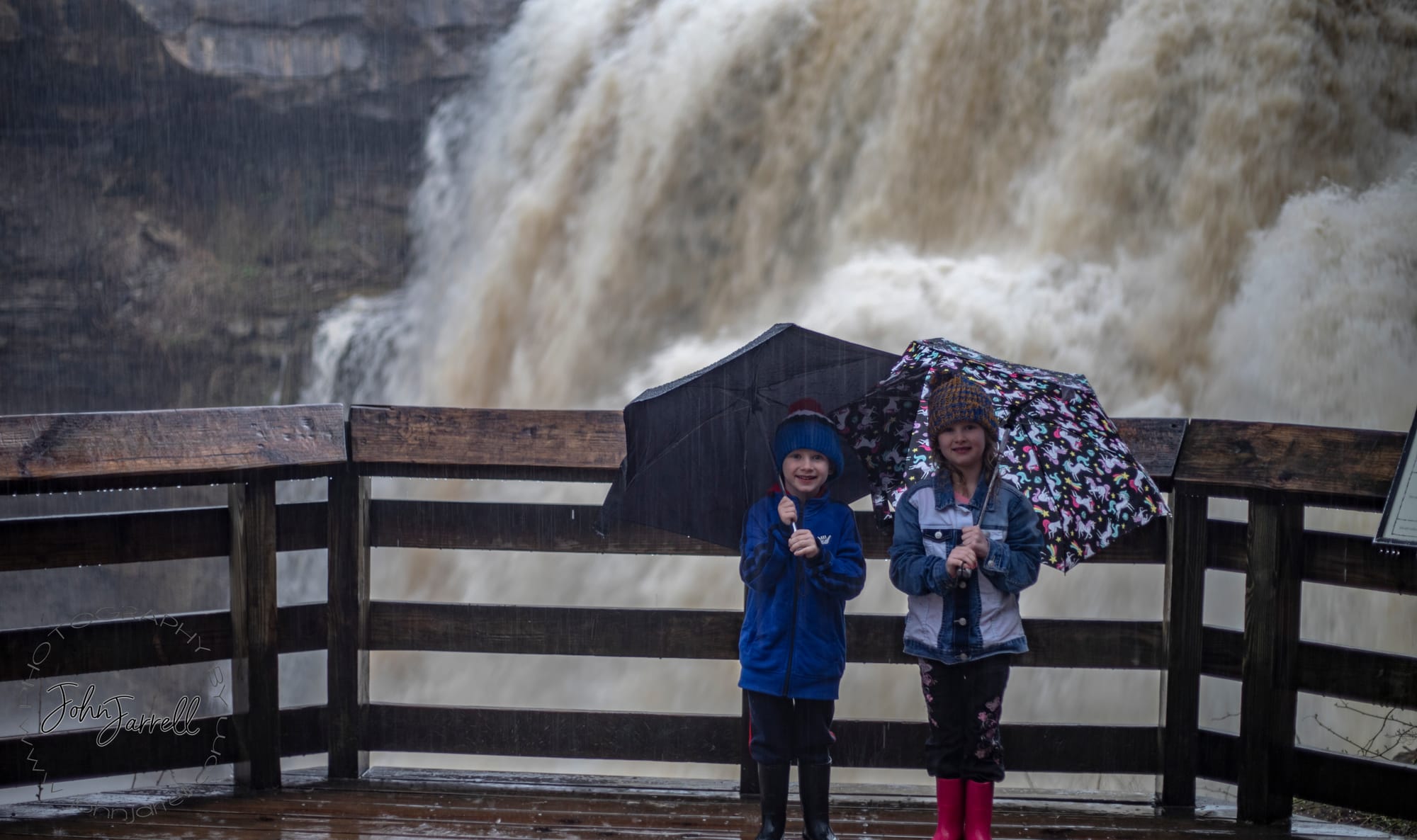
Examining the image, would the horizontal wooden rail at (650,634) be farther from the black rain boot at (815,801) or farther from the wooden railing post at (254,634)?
the black rain boot at (815,801)

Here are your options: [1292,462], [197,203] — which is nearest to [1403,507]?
[1292,462]

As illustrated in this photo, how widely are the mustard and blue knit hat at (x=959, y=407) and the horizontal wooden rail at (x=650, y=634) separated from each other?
3.09 ft

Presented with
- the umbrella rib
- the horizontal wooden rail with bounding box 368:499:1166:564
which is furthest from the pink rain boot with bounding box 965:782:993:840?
the umbrella rib

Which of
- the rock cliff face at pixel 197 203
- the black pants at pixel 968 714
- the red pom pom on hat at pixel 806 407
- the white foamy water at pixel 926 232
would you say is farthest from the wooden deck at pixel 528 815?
the rock cliff face at pixel 197 203

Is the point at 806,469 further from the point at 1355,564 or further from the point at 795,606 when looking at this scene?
the point at 1355,564

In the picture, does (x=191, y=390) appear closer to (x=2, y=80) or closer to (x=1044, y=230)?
(x=2, y=80)

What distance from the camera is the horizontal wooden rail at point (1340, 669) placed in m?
3.38

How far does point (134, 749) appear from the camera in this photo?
3.61m

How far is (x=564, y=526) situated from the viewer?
12.4ft

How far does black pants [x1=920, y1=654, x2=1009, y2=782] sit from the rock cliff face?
42.3 ft

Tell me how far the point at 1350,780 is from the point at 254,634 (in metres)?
3.37

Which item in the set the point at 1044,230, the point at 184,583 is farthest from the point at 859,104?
the point at 184,583

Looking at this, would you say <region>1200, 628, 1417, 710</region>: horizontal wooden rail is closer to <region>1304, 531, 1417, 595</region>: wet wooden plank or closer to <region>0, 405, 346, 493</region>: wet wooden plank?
<region>1304, 531, 1417, 595</region>: wet wooden plank

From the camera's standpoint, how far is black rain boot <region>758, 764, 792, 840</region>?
125 inches
